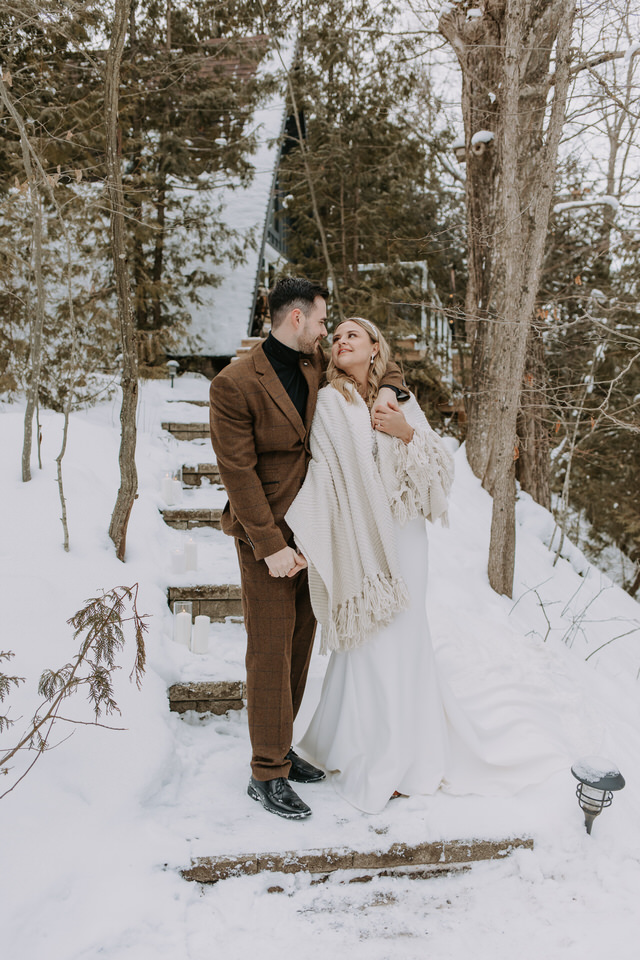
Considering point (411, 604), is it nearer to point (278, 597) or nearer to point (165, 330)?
point (278, 597)

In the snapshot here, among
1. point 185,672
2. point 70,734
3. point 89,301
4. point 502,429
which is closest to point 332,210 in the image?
point 89,301

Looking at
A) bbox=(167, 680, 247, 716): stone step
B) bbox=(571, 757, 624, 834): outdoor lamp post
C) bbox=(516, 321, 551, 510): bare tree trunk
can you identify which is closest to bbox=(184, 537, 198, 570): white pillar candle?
bbox=(167, 680, 247, 716): stone step

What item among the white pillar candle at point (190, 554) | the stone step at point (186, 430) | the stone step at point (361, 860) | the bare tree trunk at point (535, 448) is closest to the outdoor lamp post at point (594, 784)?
the stone step at point (361, 860)

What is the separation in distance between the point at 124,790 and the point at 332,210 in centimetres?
889

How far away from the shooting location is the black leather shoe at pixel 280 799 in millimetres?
2461

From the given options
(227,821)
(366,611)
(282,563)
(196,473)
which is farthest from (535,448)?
(227,821)

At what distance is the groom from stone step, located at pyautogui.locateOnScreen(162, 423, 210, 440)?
3.92 m

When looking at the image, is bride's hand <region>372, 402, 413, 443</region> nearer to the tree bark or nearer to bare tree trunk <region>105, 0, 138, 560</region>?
bare tree trunk <region>105, 0, 138, 560</region>

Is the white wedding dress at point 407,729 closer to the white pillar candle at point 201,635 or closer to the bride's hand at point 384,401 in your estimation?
the bride's hand at point 384,401

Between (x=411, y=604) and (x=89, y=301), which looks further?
(x=89, y=301)

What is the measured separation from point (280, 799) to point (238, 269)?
8655 mm

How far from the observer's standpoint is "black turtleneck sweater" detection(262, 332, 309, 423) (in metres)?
2.57

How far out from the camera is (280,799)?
Result: 98.2 inches

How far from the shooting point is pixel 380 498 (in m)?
2.60
